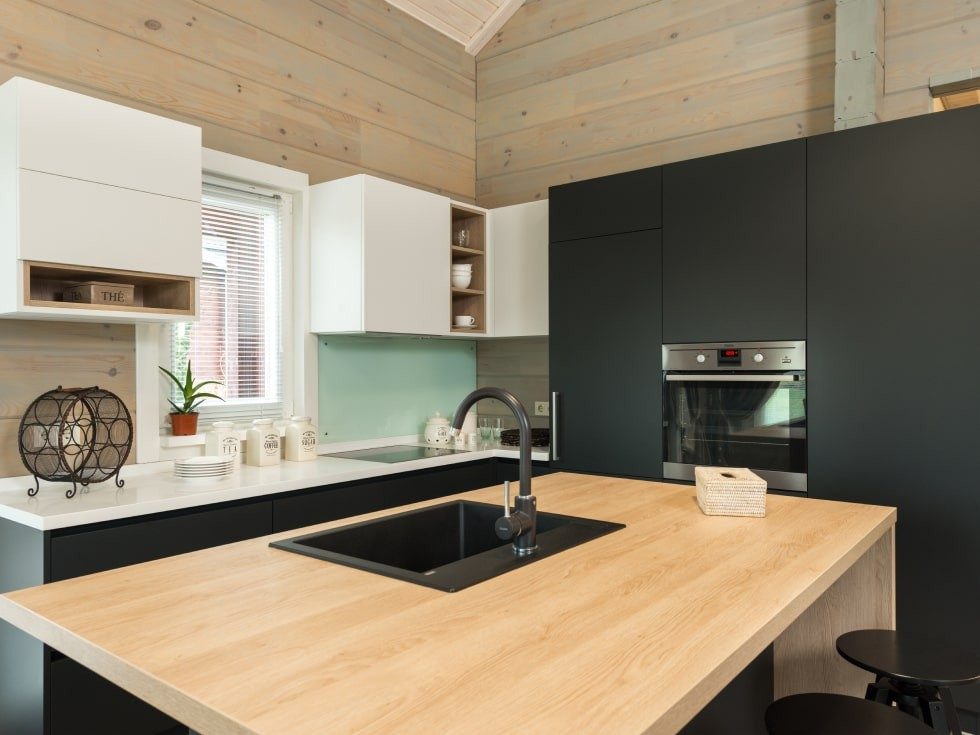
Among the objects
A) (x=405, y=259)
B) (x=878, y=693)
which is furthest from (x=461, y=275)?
(x=878, y=693)

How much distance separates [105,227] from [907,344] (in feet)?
8.93

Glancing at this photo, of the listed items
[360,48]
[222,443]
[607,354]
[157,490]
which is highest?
[360,48]

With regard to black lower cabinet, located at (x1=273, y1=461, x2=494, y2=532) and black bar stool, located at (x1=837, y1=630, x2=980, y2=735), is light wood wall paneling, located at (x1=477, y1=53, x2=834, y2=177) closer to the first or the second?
black lower cabinet, located at (x1=273, y1=461, x2=494, y2=532)

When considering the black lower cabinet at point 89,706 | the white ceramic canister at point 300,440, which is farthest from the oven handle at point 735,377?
the black lower cabinet at point 89,706

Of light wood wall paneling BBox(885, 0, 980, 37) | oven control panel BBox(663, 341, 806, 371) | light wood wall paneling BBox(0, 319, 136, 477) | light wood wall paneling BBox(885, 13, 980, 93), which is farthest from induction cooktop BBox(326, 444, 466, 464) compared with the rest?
light wood wall paneling BBox(885, 0, 980, 37)

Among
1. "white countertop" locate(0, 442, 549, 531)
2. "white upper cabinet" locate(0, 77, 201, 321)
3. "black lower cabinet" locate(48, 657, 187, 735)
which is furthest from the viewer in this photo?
"white upper cabinet" locate(0, 77, 201, 321)

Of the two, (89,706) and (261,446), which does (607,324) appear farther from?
(89,706)

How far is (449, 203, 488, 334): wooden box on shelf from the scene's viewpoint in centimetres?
399

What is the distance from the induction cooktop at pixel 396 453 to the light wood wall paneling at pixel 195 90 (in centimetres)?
147

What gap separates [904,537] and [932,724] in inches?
46.4

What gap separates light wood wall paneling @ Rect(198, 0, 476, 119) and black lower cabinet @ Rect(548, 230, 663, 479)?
144 cm

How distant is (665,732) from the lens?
0.77m

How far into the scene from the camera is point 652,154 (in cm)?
388

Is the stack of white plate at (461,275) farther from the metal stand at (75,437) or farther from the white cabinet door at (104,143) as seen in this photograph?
the metal stand at (75,437)
